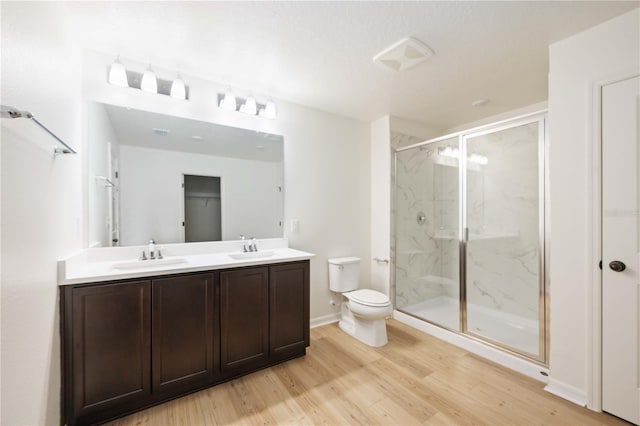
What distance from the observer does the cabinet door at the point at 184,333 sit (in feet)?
5.44

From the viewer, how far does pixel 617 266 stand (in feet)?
5.16

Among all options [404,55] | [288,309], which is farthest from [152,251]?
[404,55]

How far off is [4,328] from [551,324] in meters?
2.90

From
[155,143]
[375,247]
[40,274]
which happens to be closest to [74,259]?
[40,274]

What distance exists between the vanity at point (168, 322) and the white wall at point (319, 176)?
66cm

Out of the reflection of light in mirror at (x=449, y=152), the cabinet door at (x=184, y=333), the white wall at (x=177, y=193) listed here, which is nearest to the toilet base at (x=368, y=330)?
the white wall at (x=177, y=193)

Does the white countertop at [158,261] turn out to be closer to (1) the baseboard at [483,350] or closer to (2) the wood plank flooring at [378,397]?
(2) the wood plank flooring at [378,397]

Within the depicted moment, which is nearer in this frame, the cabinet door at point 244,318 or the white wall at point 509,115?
the cabinet door at point 244,318

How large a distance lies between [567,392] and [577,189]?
1370 mm

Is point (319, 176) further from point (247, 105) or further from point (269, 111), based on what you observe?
point (247, 105)

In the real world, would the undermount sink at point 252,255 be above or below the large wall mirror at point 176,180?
below

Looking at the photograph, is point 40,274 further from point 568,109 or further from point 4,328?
point 568,109

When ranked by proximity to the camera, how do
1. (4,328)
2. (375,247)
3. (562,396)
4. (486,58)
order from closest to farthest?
(4,328), (562,396), (486,58), (375,247)

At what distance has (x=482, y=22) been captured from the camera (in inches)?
64.1
